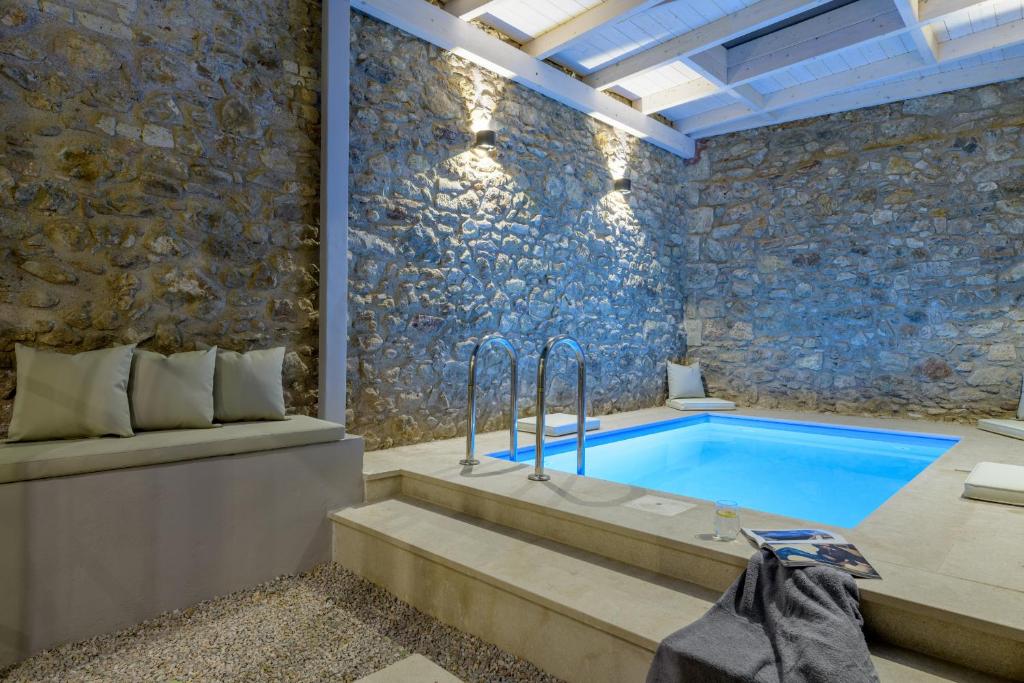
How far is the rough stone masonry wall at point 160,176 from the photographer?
245cm

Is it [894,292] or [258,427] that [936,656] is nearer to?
[258,427]

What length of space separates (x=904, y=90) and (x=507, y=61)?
3.51 m

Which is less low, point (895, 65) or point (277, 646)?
point (895, 65)

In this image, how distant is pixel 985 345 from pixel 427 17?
5.03 meters

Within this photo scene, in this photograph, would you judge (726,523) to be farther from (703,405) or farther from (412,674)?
(703,405)

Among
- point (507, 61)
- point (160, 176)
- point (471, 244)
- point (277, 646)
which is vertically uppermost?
point (507, 61)

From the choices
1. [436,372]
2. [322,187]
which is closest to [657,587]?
[436,372]

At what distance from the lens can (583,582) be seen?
1950 mm

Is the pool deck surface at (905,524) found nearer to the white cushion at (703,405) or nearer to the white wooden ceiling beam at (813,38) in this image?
the white cushion at (703,405)

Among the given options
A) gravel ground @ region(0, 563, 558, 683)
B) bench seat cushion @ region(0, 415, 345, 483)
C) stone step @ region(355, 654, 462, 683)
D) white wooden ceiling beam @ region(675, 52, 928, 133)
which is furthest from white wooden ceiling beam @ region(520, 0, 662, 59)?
stone step @ region(355, 654, 462, 683)

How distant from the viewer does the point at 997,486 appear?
255 cm

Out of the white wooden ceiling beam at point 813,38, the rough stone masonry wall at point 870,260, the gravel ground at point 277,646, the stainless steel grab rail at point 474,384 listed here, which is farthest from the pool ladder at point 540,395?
the rough stone masonry wall at point 870,260

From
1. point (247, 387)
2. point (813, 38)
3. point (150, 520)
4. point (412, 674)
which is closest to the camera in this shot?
point (412, 674)

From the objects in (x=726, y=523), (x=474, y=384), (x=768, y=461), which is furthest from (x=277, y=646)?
(x=768, y=461)
